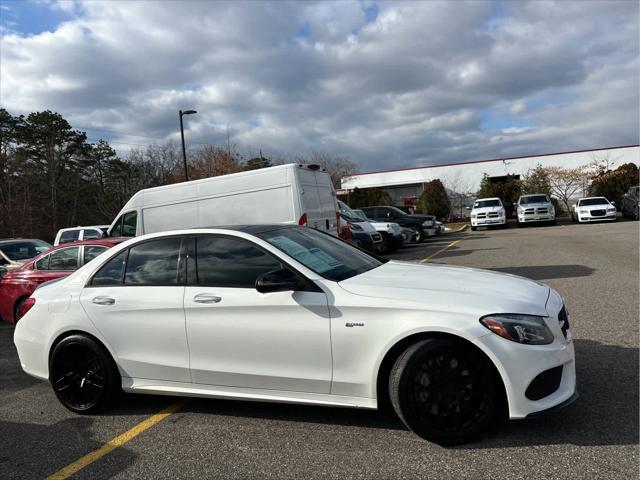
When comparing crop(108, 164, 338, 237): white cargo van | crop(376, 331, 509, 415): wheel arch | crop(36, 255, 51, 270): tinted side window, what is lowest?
crop(376, 331, 509, 415): wheel arch

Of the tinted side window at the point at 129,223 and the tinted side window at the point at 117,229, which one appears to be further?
the tinted side window at the point at 117,229

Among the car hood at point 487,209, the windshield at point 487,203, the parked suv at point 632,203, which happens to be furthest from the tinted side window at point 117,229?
the parked suv at point 632,203

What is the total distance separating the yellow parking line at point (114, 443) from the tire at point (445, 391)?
205 cm

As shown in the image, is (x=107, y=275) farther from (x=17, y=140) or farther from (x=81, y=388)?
(x=17, y=140)

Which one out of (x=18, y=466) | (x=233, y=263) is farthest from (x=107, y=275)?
(x=18, y=466)

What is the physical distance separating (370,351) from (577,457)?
139 centimetres

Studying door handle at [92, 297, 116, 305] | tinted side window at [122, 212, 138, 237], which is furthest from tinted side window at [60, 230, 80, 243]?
door handle at [92, 297, 116, 305]

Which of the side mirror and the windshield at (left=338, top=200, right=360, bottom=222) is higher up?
the windshield at (left=338, top=200, right=360, bottom=222)

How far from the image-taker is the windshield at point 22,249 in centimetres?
1118

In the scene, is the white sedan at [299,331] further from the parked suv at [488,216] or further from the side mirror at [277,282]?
the parked suv at [488,216]

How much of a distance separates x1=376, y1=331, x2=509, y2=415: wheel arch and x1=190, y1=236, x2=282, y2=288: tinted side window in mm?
1068

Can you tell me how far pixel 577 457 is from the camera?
3.11m

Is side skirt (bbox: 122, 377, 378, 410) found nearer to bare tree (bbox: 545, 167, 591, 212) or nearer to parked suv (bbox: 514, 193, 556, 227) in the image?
parked suv (bbox: 514, 193, 556, 227)

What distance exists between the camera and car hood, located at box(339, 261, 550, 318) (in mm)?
3352
